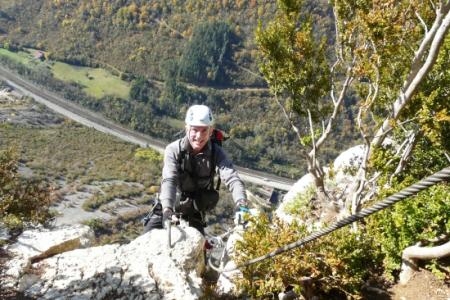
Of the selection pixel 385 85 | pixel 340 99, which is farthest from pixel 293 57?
pixel 385 85

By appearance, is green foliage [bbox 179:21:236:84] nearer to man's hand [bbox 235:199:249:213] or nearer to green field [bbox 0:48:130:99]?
green field [bbox 0:48:130:99]

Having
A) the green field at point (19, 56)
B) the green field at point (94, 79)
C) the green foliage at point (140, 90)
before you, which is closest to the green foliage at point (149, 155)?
the green field at point (94, 79)

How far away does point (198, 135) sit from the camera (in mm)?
6227

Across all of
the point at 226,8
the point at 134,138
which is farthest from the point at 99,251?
the point at 226,8

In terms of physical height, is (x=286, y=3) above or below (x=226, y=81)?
above

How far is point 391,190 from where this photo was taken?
9477 millimetres

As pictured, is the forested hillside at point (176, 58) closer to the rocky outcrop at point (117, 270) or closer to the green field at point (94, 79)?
the green field at point (94, 79)

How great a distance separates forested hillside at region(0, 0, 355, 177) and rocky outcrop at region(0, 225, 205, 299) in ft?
383

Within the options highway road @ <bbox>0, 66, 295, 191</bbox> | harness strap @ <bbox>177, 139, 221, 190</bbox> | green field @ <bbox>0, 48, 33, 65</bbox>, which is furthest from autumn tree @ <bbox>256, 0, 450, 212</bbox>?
green field @ <bbox>0, 48, 33, 65</bbox>

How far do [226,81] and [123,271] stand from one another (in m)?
165

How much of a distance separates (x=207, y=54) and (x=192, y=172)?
169m

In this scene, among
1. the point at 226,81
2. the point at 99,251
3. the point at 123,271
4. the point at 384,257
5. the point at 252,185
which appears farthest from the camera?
Answer: the point at 226,81

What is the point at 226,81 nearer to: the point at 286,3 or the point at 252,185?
the point at 252,185

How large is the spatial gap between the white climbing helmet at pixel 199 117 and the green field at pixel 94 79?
14539cm
